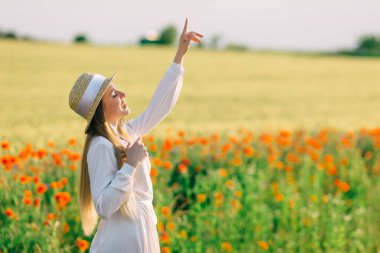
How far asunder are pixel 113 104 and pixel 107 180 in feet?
1.13

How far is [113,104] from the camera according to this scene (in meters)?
2.95

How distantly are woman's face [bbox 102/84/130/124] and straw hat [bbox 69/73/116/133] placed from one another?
0.04 m

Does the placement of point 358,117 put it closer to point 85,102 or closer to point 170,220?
point 170,220

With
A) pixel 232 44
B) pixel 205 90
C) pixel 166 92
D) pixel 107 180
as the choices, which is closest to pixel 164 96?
pixel 166 92

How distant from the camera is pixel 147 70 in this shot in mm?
19297

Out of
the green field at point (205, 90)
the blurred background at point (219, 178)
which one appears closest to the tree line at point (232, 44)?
the green field at point (205, 90)

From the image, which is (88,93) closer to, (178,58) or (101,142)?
(101,142)

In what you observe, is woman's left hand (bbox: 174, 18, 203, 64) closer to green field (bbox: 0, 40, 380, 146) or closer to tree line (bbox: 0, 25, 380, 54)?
green field (bbox: 0, 40, 380, 146)

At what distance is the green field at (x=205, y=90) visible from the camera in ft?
29.9

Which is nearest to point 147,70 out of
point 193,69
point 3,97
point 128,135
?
point 193,69

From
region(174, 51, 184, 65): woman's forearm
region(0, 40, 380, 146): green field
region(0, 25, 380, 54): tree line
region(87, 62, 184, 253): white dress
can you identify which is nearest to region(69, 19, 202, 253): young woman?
region(87, 62, 184, 253): white dress

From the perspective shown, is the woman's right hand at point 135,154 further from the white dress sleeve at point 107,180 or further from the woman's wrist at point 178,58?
the woman's wrist at point 178,58

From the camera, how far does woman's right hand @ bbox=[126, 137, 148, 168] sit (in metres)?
2.77

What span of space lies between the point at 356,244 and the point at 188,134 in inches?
98.6
